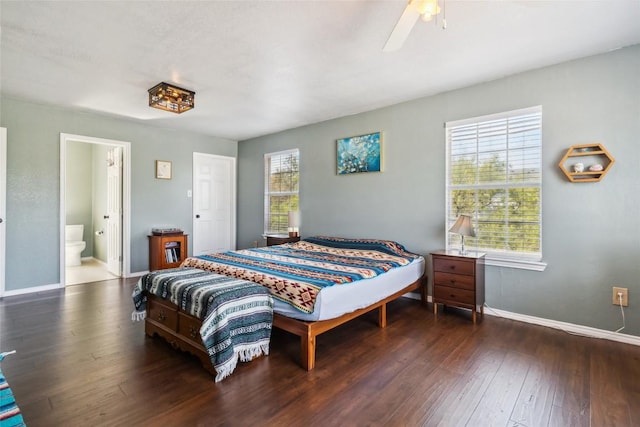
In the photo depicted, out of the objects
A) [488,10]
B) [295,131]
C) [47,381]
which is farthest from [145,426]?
[295,131]

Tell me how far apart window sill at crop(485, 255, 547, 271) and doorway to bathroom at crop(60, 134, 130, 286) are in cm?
494

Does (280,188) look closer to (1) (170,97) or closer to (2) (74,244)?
(1) (170,97)

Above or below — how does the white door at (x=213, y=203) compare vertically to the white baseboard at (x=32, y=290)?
above

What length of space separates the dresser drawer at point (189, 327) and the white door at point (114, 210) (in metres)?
3.26

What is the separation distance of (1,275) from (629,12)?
21.2 feet

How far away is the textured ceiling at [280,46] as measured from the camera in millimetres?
2084

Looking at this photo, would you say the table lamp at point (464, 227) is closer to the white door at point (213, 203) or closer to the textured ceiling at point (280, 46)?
the textured ceiling at point (280, 46)

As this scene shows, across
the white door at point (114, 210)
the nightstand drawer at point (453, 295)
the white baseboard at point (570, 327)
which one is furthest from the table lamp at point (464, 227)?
the white door at point (114, 210)

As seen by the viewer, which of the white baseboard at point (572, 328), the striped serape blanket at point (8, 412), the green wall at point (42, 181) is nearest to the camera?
the striped serape blanket at point (8, 412)

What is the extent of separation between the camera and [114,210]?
16.5 ft

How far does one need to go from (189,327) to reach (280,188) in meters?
3.53

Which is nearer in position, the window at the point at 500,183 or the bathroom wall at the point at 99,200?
the window at the point at 500,183

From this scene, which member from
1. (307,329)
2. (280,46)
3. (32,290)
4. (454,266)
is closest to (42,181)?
(32,290)

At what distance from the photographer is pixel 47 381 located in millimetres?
1945
